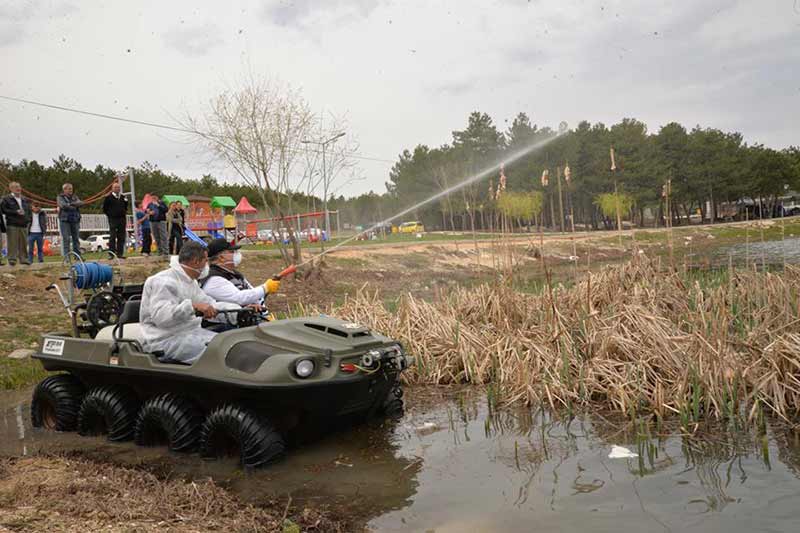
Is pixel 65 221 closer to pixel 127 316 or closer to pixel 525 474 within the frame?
pixel 127 316

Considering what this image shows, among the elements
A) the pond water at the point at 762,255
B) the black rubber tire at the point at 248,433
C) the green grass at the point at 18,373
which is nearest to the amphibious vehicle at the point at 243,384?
the black rubber tire at the point at 248,433

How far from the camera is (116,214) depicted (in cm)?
1584

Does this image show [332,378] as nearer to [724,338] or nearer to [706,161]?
[724,338]

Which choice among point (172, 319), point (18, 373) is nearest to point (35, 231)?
point (18, 373)

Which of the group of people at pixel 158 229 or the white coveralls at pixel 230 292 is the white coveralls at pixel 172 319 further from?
the group of people at pixel 158 229

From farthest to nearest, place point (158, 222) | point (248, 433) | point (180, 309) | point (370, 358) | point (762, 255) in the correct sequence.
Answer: point (158, 222)
point (762, 255)
point (180, 309)
point (370, 358)
point (248, 433)

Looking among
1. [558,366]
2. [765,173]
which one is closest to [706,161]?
[765,173]

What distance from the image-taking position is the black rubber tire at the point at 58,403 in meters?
6.90

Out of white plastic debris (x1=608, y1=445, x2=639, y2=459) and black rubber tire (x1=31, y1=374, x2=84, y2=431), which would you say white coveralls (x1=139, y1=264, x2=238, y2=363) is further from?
white plastic debris (x1=608, y1=445, x2=639, y2=459)

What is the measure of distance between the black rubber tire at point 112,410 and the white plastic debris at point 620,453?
14.0 feet

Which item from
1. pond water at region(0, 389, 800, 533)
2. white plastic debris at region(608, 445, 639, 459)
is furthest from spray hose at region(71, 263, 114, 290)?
white plastic debris at region(608, 445, 639, 459)

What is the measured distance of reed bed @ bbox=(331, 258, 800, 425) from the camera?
6012mm

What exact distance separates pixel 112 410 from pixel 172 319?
129cm

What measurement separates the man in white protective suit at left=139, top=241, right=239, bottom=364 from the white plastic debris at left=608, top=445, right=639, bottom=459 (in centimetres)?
338
